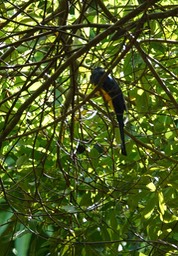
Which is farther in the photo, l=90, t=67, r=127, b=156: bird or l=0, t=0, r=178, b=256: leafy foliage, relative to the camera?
l=90, t=67, r=127, b=156: bird

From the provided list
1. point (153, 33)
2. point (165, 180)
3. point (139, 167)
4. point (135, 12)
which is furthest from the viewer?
point (139, 167)

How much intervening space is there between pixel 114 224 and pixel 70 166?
→ 0.41 metres

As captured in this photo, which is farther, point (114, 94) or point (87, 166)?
point (87, 166)

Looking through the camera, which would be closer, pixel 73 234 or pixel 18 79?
pixel 73 234

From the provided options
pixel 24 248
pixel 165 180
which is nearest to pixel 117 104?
pixel 165 180

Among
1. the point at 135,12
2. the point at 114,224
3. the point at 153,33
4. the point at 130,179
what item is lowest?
the point at 114,224

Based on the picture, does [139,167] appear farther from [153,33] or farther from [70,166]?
[153,33]

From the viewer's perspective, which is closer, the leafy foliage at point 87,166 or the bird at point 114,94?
the leafy foliage at point 87,166

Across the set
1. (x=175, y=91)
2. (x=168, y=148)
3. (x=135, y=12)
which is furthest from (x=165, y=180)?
(x=135, y=12)

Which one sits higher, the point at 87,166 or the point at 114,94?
the point at 114,94

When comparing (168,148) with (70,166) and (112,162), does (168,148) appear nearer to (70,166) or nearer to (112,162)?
A: (112,162)

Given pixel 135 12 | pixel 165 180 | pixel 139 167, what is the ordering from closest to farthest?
pixel 135 12 → pixel 165 180 → pixel 139 167

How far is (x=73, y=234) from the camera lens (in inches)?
118

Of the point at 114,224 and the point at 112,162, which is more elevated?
the point at 112,162
